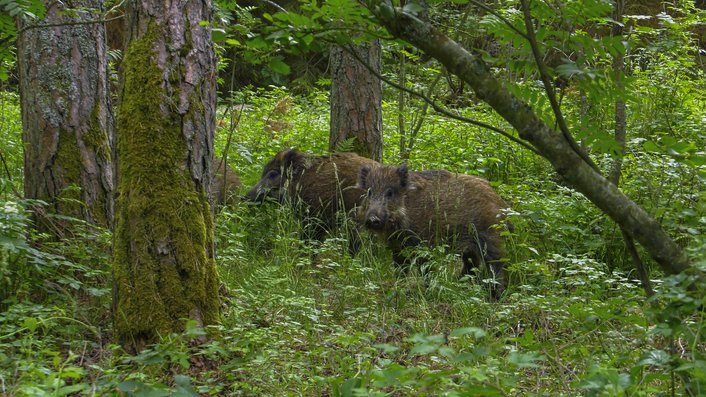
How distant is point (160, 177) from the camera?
451cm

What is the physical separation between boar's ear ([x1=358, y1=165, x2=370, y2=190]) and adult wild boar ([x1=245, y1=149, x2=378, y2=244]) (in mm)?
128

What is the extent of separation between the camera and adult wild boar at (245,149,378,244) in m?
9.30

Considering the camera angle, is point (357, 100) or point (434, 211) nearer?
Result: point (434, 211)

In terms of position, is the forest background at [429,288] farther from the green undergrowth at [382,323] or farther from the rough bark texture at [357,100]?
the rough bark texture at [357,100]

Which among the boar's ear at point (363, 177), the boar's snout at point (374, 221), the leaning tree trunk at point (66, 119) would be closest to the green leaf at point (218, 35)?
the leaning tree trunk at point (66, 119)

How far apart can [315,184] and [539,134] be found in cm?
675

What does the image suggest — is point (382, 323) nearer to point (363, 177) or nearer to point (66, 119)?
point (66, 119)

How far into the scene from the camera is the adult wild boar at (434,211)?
26.0 feet

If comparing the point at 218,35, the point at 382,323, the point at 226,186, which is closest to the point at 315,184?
the point at 226,186

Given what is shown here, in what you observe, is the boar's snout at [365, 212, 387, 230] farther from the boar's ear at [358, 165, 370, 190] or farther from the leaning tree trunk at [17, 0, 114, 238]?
the leaning tree trunk at [17, 0, 114, 238]

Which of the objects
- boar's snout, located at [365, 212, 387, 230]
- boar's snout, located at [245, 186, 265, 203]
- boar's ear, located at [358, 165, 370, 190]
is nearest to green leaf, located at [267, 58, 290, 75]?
boar's snout, located at [365, 212, 387, 230]

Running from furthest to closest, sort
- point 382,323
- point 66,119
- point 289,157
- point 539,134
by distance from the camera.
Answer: point 289,157 → point 66,119 → point 382,323 → point 539,134

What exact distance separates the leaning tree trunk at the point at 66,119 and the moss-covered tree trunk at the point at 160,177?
1.58 m

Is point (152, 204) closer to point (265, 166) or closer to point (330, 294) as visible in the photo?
point (330, 294)
